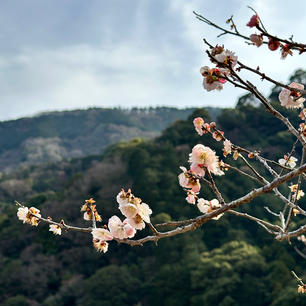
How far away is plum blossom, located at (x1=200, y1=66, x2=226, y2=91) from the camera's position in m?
1.57

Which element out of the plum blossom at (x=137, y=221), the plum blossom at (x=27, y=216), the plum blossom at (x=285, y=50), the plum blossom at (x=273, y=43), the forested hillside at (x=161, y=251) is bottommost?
the plum blossom at (x=137, y=221)

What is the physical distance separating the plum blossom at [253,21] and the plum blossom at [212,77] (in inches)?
8.8

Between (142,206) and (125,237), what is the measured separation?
0.60 feet

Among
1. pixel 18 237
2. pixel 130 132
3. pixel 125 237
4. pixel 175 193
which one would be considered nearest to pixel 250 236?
pixel 175 193

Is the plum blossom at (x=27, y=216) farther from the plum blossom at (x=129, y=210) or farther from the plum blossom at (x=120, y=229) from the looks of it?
the plum blossom at (x=129, y=210)

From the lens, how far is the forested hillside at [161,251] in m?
13.5

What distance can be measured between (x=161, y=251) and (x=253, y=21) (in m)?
15.1

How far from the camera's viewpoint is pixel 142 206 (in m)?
1.70

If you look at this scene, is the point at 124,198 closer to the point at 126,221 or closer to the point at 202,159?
the point at 126,221

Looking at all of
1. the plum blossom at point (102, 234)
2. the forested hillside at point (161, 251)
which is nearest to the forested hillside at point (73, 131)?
the forested hillside at point (161, 251)

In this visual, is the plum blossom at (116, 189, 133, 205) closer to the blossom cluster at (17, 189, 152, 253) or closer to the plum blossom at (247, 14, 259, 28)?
the blossom cluster at (17, 189, 152, 253)

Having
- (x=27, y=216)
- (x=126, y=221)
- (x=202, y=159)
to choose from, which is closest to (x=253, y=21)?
(x=202, y=159)

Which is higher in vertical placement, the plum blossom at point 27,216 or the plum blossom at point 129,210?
the plum blossom at point 27,216

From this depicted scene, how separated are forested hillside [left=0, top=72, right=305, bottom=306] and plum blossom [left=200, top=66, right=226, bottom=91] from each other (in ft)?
34.7
